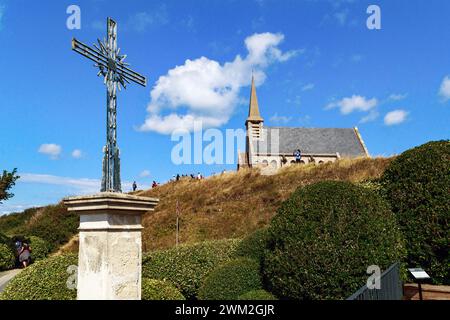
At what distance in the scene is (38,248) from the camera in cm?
2469

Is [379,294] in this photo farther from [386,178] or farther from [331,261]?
[386,178]

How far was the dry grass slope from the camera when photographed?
79.2 feet

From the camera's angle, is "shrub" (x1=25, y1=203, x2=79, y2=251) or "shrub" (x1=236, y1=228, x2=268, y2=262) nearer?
"shrub" (x1=236, y1=228, x2=268, y2=262)

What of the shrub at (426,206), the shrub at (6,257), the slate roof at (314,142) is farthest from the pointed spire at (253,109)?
the shrub at (426,206)

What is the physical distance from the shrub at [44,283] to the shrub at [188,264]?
11.9ft

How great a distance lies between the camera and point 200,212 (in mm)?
27312

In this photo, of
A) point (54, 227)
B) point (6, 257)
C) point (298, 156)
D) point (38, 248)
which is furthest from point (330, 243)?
point (298, 156)

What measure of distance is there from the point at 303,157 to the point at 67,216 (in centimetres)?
2439

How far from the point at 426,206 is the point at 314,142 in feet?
118

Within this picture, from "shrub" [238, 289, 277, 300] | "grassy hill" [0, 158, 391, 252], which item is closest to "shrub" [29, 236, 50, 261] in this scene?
"grassy hill" [0, 158, 391, 252]

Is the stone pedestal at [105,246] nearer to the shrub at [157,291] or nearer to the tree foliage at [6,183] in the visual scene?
the shrub at [157,291]

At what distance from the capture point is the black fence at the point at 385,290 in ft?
13.7

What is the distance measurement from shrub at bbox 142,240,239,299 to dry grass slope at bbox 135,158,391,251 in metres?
10.7

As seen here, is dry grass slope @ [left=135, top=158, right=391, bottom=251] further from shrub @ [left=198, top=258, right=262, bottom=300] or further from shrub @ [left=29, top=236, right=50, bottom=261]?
shrub @ [left=198, top=258, right=262, bottom=300]
